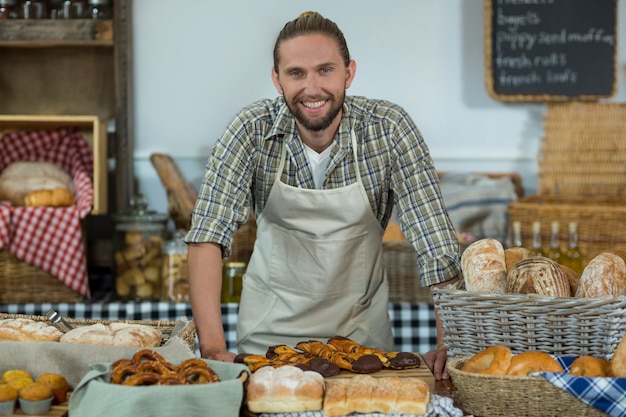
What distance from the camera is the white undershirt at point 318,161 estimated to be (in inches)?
104

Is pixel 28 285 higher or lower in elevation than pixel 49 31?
lower

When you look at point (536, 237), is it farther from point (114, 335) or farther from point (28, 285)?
point (114, 335)

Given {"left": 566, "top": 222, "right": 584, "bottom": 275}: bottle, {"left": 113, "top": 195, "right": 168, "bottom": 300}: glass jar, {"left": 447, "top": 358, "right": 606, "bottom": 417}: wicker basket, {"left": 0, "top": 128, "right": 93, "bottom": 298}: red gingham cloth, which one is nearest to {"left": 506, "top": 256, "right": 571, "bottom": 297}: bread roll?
{"left": 447, "top": 358, "right": 606, "bottom": 417}: wicker basket

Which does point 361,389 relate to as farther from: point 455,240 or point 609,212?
point 609,212

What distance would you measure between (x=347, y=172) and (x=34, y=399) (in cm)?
124

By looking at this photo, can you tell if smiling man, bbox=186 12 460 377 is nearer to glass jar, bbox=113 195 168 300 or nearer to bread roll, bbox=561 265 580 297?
bread roll, bbox=561 265 580 297

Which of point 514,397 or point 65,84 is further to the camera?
point 65,84

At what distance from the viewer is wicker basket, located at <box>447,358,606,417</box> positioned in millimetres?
1635

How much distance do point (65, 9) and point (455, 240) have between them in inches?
95.9

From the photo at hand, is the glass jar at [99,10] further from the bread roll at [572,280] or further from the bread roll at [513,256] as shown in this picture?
the bread roll at [572,280]

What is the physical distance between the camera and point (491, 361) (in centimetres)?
175

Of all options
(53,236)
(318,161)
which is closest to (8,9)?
(53,236)

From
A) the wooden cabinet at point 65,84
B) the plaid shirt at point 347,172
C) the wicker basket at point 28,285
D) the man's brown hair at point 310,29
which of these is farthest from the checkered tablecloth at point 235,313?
the man's brown hair at point 310,29

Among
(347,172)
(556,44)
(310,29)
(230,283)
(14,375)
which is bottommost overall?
(230,283)
